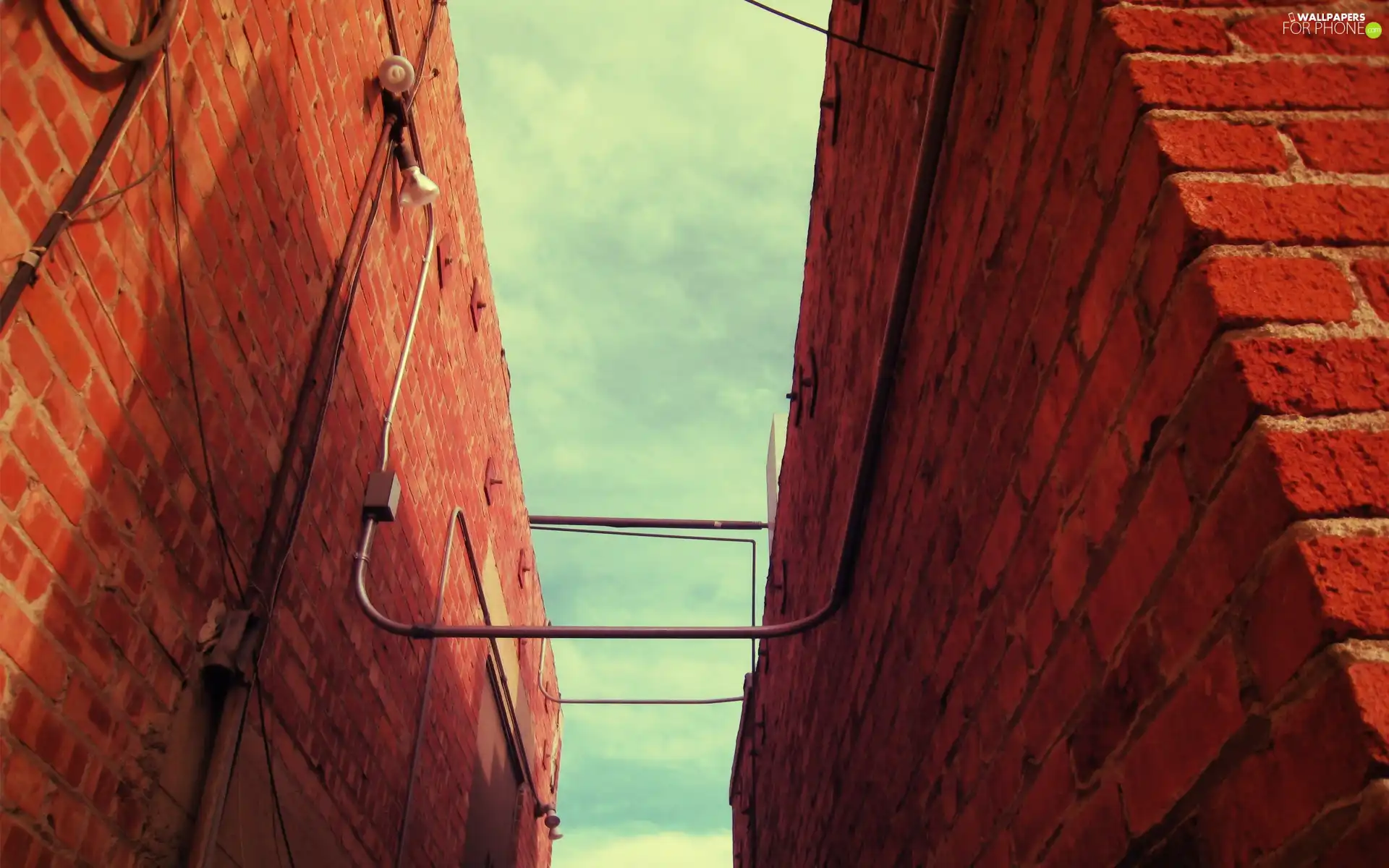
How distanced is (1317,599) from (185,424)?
210cm

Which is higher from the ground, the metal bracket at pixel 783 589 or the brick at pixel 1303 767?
the metal bracket at pixel 783 589

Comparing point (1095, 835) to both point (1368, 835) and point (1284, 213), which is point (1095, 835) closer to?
point (1368, 835)

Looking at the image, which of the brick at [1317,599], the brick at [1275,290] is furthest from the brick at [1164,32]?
the brick at [1317,599]

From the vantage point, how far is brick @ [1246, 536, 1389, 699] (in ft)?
2.89

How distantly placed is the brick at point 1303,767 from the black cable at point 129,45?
2016 mm

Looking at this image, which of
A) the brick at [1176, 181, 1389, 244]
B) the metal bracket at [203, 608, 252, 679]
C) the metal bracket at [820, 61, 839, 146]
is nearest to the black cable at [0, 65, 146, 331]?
the metal bracket at [203, 608, 252, 679]

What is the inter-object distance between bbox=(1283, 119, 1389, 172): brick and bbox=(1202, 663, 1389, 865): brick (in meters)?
0.65

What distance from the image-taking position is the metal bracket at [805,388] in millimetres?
4020

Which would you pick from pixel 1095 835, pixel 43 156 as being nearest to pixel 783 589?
pixel 1095 835

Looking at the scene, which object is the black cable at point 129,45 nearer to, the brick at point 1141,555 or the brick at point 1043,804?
the brick at point 1141,555

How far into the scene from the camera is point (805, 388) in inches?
169

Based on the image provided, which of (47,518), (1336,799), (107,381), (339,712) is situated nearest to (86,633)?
(47,518)

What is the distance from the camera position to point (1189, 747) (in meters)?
1.10

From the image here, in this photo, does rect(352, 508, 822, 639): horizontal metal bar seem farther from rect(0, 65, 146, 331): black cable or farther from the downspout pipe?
rect(0, 65, 146, 331): black cable
